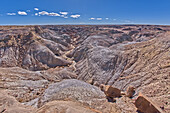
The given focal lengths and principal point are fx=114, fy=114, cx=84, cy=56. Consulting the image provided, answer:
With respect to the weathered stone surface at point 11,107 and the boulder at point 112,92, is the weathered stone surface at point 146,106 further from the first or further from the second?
the weathered stone surface at point 11,107

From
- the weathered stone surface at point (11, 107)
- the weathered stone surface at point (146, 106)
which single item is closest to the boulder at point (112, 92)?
the weathered stone surface at point (146, 106)

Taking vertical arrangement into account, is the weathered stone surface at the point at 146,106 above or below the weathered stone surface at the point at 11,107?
above

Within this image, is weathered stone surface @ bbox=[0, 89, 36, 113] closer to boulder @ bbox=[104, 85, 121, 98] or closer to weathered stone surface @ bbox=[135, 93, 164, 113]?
boulder @ bbox=[104, 85, 121, 98]

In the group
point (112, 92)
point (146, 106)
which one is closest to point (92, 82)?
point (112, 92)

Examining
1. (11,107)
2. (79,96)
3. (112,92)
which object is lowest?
(79,96)

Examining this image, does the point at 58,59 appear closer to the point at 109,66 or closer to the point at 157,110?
the point at 109,66

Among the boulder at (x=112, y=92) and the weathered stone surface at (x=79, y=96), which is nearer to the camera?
the weathered stone surface at (x=79, y=96)

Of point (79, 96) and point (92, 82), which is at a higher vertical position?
point (79, 96)

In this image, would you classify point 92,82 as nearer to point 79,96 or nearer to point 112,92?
point 112,92
